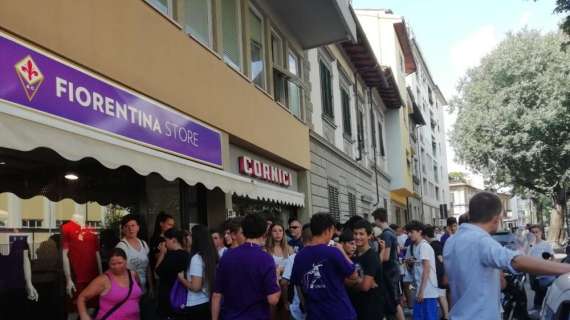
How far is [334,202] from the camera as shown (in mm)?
17531

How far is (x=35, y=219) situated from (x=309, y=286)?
397cm

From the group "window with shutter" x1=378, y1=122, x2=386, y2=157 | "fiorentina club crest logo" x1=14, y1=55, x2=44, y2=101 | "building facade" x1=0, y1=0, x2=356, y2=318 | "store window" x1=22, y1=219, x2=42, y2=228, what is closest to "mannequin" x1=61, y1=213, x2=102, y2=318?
"building facade" x1=0, y1=0, x2=356, y2=318

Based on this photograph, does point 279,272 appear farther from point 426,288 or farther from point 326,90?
point 326,90

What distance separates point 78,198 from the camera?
826cm

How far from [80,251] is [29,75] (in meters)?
2.93

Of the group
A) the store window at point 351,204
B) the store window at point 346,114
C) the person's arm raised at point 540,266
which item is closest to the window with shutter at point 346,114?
the store window at point 346,114

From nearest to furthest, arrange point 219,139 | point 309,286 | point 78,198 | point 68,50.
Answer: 1. point 309,286
2. point 68,50
3. point 78,198
4. point 219,139

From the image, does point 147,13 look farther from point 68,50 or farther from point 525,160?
point 525,160

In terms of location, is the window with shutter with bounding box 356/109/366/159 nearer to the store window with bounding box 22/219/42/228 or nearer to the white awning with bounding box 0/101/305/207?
the white awning with bounding box 0/101/305/207

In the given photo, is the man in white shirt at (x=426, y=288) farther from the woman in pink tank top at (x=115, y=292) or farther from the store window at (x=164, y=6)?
the store window at (x=164, y=6)

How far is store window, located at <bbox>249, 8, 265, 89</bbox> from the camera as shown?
11945 millimetres

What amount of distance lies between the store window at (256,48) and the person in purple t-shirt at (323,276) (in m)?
7.04

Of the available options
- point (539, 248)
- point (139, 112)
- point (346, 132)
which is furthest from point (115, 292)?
point (346, 132)

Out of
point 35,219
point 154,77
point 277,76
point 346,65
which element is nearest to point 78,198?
point 35,219
